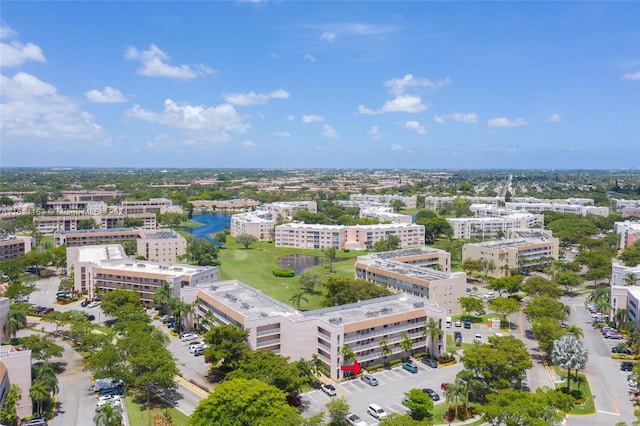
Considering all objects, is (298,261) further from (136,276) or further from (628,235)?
(628,235)

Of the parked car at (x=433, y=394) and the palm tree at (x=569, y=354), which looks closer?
the parked car at (x=433, y=394)

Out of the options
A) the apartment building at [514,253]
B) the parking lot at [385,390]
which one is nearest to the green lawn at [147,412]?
the parking lot at [385,390]

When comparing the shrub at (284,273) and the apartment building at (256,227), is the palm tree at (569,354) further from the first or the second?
the apartment building at (256,227)

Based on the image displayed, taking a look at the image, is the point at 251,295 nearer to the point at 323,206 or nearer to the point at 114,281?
the point at 114,281

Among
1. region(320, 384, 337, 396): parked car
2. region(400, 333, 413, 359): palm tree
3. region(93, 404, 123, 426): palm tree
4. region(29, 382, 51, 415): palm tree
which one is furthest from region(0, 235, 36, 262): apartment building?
region(400, 333, 413, 359): palm tree

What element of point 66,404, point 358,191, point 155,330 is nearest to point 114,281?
point 155,330

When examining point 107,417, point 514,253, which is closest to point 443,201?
point 514,253
